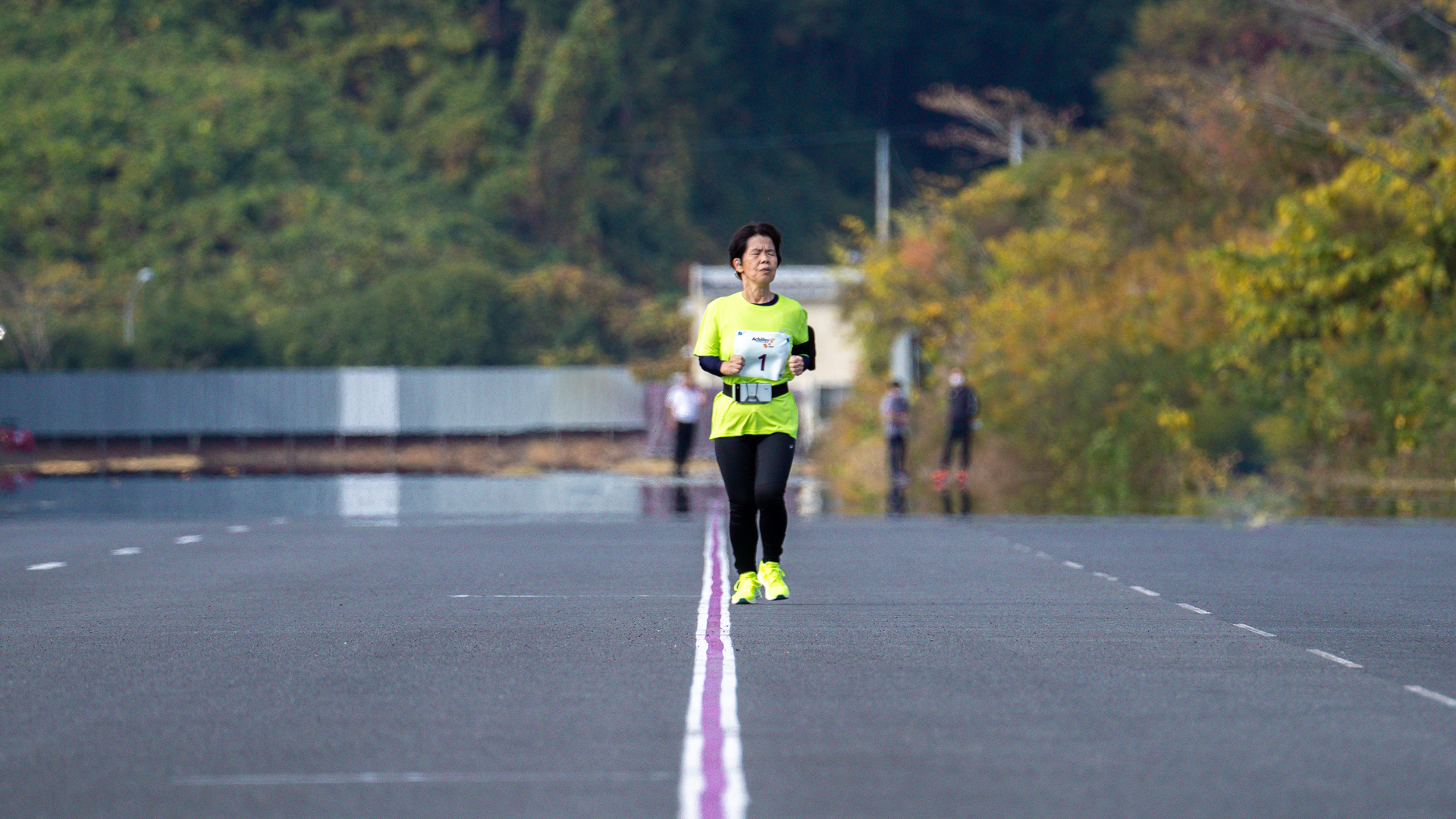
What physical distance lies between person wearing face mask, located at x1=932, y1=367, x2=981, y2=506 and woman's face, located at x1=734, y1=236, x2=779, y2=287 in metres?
18.0

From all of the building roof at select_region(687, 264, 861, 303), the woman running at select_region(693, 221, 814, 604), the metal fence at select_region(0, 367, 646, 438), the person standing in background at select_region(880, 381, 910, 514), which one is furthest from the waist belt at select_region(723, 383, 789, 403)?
the metal fence at select_region(0, 367, 646, 438)

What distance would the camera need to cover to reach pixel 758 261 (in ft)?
35.9

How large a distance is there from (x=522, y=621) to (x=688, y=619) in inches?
35.4

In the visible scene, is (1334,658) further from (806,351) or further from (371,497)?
(371,497)

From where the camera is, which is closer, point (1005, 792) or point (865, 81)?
point (1005, 792)

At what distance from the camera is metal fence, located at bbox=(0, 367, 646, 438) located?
53.1 metres

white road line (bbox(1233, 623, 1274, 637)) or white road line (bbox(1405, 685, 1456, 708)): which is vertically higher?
white road line (bbox(1233, 623, 1274, 637))

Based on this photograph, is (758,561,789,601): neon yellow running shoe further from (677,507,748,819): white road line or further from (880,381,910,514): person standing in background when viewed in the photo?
(880,381,910,514): person standing in background

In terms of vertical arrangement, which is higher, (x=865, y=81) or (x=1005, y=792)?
(x=865, y=81)

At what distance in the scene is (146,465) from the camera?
46188 mm

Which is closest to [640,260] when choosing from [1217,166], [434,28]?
[434,28]

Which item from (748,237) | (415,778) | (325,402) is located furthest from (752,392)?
(325,402)

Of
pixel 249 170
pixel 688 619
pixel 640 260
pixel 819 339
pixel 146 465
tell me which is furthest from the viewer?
pixel 640 260

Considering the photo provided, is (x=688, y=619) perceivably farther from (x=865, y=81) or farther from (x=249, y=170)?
(x=865, y=81)
